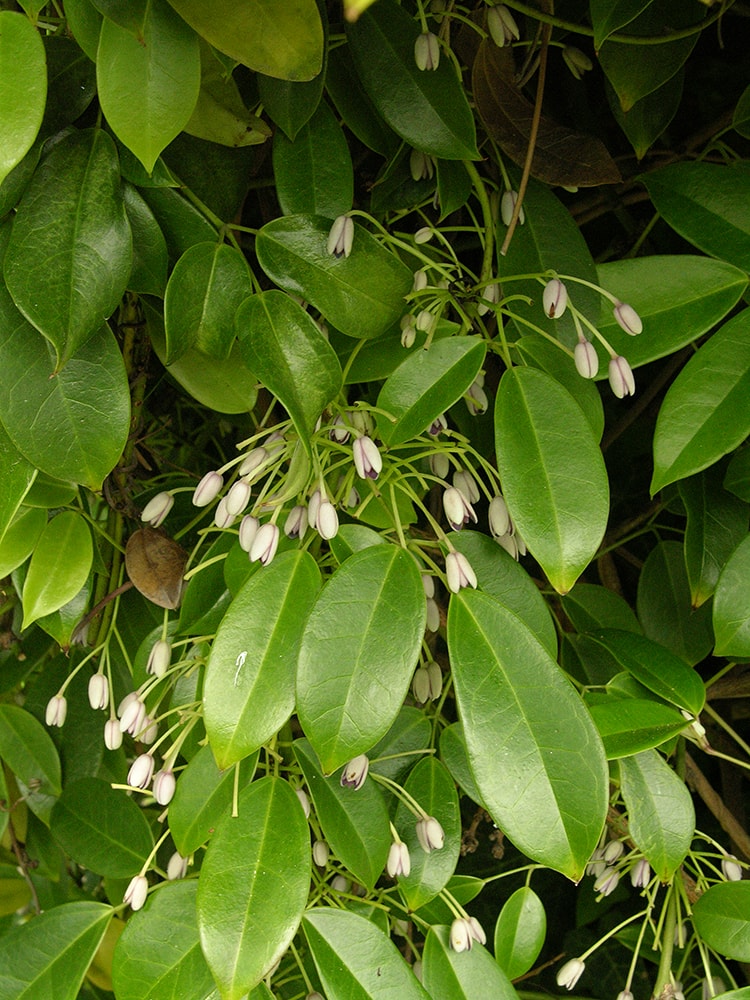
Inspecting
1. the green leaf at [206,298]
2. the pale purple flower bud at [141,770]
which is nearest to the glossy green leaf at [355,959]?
the pale purple flower bud at [141,770]

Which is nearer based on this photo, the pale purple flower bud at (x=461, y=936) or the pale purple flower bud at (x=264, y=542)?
the pale purple flower bud at (x=264, y=542)

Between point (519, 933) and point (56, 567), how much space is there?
0.46m

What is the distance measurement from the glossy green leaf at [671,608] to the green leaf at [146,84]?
0.50 m

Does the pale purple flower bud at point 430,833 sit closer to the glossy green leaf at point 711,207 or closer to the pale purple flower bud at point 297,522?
the pale purple flower bud at point 297,522

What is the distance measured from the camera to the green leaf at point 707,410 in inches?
21.8

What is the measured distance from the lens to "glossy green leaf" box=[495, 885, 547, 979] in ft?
2.35

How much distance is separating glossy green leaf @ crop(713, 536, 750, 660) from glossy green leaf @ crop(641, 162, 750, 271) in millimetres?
195

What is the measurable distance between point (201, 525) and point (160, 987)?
0.34m

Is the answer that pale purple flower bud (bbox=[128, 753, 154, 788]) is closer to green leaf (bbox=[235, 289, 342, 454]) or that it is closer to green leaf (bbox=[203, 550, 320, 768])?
green leaf (bbox=[203, 550, 320, 768])

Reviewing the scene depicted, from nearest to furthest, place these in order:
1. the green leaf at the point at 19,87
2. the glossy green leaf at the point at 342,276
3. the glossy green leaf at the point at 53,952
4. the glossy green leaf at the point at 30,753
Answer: the green leaf at the point at 19,87 < the glossy green leaf at the point at 342,276 < the glossy green leaf at the point at 53,952 < the glossy green leaf at the point at 30,753

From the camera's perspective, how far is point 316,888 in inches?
26.4

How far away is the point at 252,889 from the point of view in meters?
0.54

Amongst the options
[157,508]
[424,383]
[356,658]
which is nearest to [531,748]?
[356,658]

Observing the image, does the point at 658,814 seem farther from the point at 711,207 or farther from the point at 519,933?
the point at 711,207
